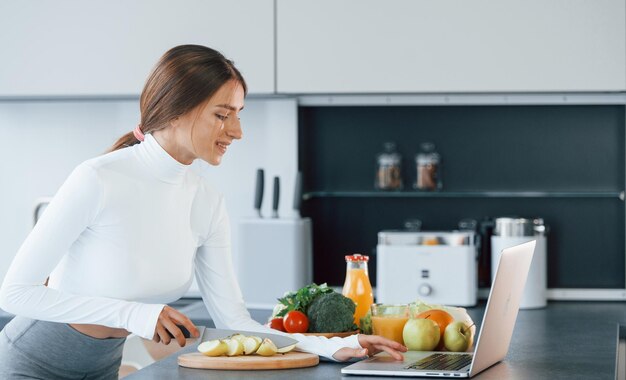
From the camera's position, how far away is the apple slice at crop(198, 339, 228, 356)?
1766 millimetres

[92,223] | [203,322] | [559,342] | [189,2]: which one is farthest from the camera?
[189,2]

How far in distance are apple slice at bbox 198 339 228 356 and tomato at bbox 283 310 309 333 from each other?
0.22 metres

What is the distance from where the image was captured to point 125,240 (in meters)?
1.83

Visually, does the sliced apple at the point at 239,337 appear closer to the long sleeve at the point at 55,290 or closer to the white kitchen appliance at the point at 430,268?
the long sleeve at the point at 55,290

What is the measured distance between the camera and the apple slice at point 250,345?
1779 mm

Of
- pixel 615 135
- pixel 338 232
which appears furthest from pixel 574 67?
pixel 338 232

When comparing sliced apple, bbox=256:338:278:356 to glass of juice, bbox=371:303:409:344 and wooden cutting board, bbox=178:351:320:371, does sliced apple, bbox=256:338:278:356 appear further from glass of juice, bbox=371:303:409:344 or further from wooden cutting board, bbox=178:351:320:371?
glass of juice, bbox=371:303:409:344

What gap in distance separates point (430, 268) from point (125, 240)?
143 centimetres

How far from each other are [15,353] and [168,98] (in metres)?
0.55

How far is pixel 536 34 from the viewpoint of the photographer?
2.95 metres

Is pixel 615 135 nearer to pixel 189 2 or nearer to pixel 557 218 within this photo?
pixel 557 218

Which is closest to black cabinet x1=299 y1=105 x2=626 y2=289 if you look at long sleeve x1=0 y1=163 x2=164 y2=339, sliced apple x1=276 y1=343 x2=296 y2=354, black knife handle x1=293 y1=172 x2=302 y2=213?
black knife handle x1=293 y1=172 x2=302 y2=213

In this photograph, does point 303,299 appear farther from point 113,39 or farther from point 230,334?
point 113,39

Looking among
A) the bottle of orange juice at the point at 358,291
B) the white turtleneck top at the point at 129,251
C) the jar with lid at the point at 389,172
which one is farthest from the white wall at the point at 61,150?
the white turtleneck top at the point at 129,251
